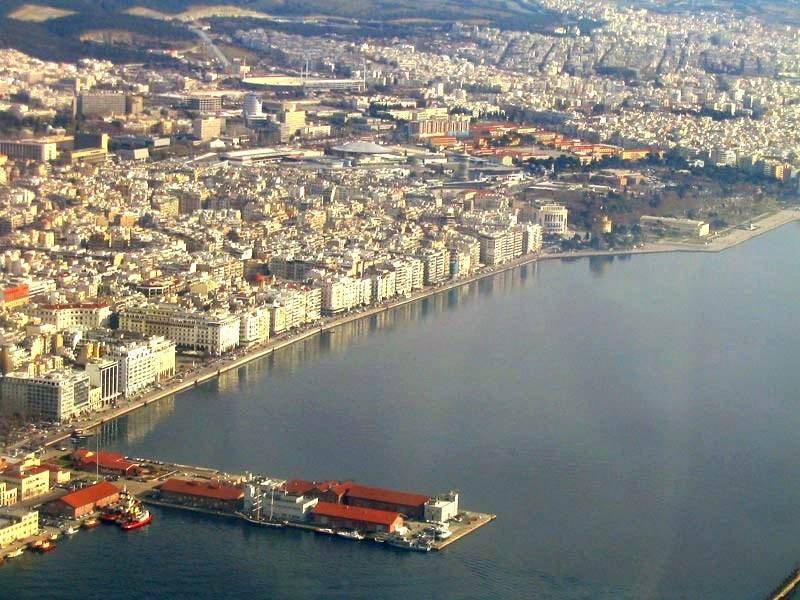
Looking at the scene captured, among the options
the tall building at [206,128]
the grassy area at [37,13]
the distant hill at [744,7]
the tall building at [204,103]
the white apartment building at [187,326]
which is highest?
the distant hill at [744,7]

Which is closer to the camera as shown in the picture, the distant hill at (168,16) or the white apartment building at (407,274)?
the white apartment building at (407,274)

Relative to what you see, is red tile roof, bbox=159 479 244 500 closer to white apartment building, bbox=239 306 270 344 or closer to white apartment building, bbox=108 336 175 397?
white apartment building, bbox=108 336 175 397

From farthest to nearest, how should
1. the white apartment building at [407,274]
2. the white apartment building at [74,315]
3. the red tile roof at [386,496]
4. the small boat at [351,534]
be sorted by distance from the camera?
the white apartment building at [407,274] → the white apartment building at [74,315] → the red tile roof at [386,496] → the small boat at [351,534]

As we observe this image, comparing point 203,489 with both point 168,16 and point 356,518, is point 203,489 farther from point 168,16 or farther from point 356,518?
point 168,16

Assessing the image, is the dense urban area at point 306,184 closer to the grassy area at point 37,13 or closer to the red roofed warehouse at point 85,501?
the red roofed warehouse at point 85,501

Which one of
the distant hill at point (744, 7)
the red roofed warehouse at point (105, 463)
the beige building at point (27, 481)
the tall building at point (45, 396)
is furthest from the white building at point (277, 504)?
the distant hill at point (744, 7)

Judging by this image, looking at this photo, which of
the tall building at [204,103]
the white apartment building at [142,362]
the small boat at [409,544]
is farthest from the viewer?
the tall building at [204,103]

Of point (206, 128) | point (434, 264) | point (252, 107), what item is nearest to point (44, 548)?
point (434, 264)
